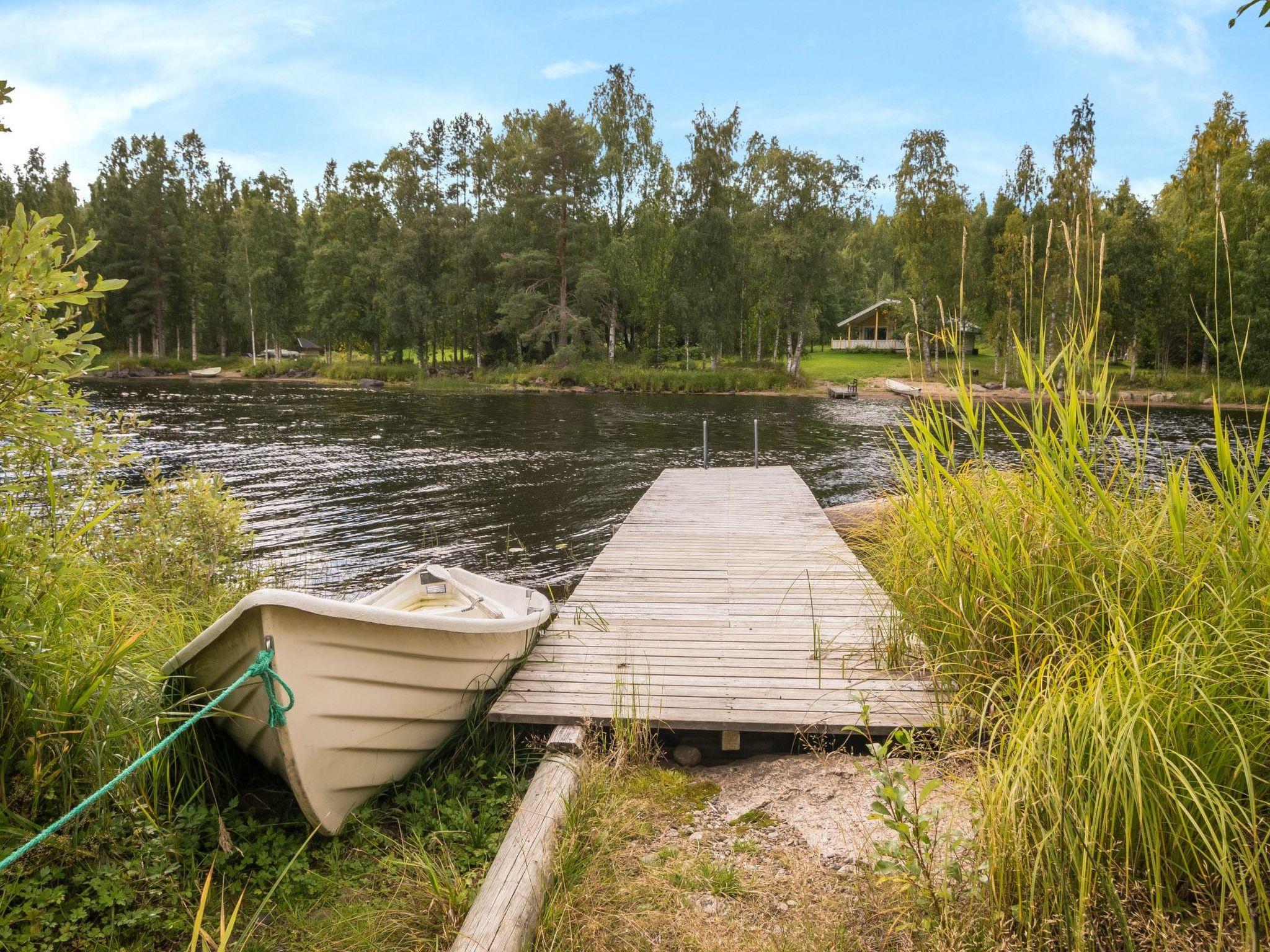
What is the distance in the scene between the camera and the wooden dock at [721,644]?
3.65 meters

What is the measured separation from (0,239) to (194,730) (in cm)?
202

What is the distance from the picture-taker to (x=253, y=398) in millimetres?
33500

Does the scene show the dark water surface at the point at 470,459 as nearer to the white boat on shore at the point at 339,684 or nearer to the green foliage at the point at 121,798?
the white boat on shore at the point at 339,684

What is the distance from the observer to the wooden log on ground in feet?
7.24

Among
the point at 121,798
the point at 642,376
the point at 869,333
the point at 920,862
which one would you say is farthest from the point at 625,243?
the point at 920,862

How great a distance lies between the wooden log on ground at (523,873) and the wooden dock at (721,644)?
21.7 inches

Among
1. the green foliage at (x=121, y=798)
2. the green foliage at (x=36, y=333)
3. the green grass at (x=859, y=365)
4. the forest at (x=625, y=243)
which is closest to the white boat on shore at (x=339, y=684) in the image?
the green foliage at (x=121, y=798)

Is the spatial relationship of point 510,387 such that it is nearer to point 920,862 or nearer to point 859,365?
point 859,365

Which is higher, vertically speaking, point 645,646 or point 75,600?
point 75,600

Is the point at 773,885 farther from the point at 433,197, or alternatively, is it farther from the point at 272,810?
the point at 433,197

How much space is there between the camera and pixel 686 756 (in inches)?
145

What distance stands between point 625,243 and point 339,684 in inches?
1639

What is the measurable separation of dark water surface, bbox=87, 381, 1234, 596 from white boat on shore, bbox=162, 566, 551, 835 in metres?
3.01

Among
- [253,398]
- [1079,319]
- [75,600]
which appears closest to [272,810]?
[75,600]
